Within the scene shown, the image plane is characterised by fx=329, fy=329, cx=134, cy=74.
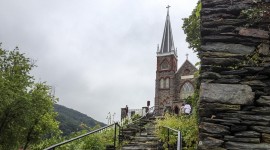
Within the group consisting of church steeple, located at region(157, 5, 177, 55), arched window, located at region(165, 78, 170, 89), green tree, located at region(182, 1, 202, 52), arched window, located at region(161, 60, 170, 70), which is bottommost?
green tree, located at region(182, 1, 202, 52)

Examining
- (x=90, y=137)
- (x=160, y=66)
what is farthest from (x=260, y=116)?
(x=160, y=66)

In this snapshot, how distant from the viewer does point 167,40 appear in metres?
54.5

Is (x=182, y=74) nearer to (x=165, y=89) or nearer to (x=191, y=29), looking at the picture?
(x=165, y=89)

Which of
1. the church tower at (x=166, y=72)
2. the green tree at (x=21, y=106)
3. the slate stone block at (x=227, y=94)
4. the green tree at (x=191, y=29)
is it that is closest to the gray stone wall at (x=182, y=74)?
the church tower at (x=166, y=72)

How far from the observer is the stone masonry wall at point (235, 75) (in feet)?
14.0

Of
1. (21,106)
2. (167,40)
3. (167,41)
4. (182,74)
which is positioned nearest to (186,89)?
(182,74)

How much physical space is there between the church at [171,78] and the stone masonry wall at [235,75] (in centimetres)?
3958

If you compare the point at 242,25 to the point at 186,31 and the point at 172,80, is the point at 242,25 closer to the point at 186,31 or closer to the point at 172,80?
the point at 186,31

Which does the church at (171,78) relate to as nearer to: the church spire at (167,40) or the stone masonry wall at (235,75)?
the church spire at (167,40)

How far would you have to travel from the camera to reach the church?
156ft

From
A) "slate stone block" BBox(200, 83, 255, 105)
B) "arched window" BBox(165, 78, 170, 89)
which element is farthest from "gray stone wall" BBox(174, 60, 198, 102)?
"slate stone block" BBox(200, 83, 255, 105)

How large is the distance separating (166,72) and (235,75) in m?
45.4

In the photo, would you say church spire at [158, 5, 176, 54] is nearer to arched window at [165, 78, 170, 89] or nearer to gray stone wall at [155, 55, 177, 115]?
gray stone wall at [155, 55, 177, 115]

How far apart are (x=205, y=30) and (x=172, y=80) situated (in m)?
43.7
